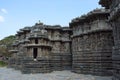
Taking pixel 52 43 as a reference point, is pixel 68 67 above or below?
below

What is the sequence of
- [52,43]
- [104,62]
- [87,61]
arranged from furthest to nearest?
[52,43]
[87,61]
[104,62]

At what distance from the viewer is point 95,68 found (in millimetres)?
22078

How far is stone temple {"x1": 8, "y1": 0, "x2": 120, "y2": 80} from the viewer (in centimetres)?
2114

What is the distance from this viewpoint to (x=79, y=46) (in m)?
25.9

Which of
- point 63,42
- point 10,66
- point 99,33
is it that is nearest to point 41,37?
point 63,42

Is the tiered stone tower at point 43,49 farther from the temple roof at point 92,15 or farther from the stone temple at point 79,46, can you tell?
the temple roof at point 92,15

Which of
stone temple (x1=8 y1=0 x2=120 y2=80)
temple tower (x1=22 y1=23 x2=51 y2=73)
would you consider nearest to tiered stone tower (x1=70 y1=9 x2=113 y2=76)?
stone temple (x1=8 y1=0 x2=120 y2=80)

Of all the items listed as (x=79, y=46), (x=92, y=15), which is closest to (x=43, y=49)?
(x=79, y=46)

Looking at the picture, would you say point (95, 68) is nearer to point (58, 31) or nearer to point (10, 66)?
point (58, 31)

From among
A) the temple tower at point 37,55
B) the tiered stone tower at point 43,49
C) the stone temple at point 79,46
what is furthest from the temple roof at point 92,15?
the tiered stone tower at point 43,49

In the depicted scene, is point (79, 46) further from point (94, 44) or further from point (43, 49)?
point (43, 49)

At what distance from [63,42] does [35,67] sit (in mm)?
7964

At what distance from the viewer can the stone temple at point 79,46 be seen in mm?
21138

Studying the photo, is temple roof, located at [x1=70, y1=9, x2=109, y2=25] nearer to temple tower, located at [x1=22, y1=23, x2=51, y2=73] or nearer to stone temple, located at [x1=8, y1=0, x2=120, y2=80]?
stone temple, located at [x1=8, y1=0, x2=120, y2=80]
